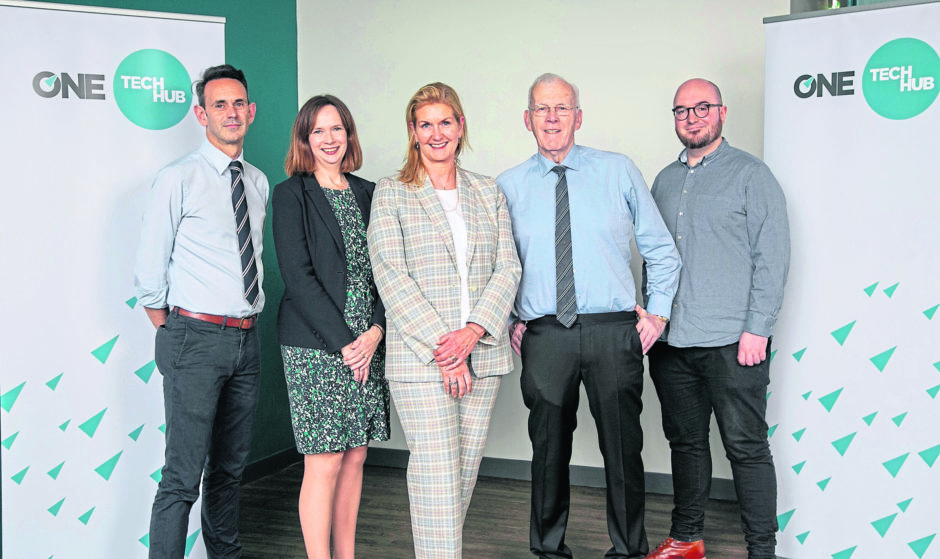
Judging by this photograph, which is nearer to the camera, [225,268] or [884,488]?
[225,268]

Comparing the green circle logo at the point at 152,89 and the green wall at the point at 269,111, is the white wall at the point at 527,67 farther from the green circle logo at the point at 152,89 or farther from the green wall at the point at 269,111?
the green circle logo at the point at 152,89

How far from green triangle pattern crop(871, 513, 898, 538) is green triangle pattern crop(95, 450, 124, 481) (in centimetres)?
295

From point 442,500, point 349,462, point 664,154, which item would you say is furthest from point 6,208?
point 664,154

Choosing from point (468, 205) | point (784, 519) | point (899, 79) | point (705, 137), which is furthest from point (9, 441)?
point (899, 79)

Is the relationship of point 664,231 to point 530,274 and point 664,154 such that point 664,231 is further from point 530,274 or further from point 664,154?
point 664,154

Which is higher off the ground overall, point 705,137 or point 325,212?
point 705,137

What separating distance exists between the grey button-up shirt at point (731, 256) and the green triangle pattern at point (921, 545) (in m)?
1.00

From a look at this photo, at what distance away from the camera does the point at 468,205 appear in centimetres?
274

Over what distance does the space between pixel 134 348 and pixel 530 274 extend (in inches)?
60.8

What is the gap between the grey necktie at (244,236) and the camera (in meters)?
2.86

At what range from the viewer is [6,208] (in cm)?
283

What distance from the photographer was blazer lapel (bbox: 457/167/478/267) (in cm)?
269

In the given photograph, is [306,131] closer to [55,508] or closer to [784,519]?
[55,508]

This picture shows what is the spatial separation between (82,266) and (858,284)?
9.74 ft
